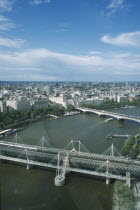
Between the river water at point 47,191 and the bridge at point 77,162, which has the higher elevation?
the bridge at point 77,162

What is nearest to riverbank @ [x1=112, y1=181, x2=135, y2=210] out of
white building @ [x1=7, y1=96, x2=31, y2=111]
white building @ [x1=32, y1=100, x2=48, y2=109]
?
white building @ [x1=7, y1=96, x2=31, y2=111]

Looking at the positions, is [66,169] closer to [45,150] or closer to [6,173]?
[45,150]

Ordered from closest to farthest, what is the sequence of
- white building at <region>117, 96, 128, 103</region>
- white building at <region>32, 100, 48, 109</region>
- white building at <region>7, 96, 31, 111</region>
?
white building at <region>7, 96, 31, 111</region>, white building at <region>32, 100, 48, 109</region>, white building at <region>117, 96, 128, 103</region>

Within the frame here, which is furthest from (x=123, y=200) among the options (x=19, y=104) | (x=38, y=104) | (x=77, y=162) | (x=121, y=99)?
(x=121, y=99)

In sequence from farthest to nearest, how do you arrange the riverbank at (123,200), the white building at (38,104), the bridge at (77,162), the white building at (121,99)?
1. the white building at (121,99)
2. the white building at (38,104)
3. the bridge at (77,162)
4. the riverbank at (123,200)

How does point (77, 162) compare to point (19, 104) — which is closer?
point (77, 162)

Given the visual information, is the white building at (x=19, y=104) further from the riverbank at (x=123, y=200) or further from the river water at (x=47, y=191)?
the riverbank at (x=123, y=200)

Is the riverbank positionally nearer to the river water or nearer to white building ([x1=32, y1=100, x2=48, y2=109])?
the river water

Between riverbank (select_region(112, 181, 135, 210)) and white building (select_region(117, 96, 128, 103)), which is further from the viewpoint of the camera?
white building (select_region(117, 96, 128, 103))

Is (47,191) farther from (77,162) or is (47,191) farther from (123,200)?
(123,200)

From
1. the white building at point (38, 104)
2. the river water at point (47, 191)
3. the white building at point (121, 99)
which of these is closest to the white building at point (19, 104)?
the white building at point (38, 104)

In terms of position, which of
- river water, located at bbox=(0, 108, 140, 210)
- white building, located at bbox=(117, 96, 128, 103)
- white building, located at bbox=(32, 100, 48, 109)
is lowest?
river water, located at bbox=(0, 108, 140, 210)
